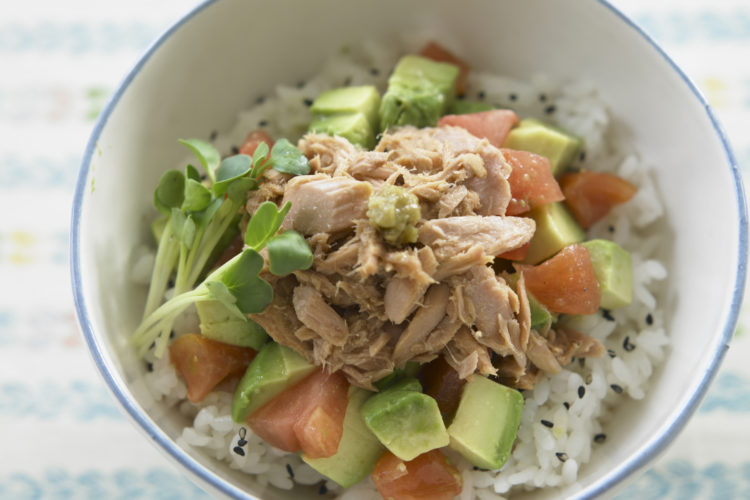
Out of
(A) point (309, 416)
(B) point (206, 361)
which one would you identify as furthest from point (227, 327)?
(A) point (309, 416)

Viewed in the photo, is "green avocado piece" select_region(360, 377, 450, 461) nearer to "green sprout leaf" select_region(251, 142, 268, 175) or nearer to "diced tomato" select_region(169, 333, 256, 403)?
"diced tomato" select_region(169, 333, 256, 403)

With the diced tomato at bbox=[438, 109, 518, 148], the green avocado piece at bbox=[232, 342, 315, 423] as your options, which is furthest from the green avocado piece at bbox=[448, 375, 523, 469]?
the diced tomato at bbox=[438, 109, 518, 148]

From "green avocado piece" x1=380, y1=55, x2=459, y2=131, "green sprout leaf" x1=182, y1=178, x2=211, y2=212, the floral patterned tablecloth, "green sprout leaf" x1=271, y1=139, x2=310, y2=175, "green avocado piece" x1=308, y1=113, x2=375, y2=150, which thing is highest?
"green avocado piece" x1=380, y1=55, x2=459, y2=131

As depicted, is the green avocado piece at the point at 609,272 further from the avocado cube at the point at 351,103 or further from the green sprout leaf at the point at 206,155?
the green sprout leaf at the point at 206,155

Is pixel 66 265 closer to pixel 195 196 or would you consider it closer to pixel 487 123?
pixel 195 196

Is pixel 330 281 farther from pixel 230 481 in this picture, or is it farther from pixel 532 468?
pixel 532 468
